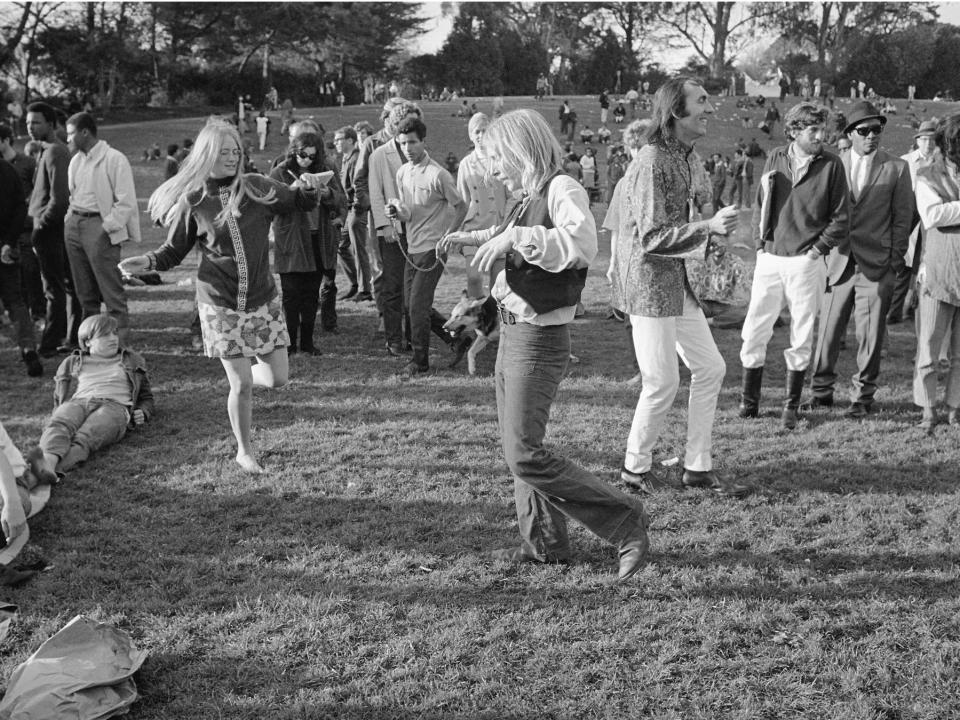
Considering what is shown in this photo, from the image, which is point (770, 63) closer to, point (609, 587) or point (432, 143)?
point (432, 143)

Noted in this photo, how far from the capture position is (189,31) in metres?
45.7

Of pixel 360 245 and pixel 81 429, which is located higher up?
pixel 360 245

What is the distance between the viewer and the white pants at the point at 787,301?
5.79 metres

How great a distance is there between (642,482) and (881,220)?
312cm

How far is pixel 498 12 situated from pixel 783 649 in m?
62.5

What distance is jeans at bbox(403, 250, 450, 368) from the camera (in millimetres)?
7250

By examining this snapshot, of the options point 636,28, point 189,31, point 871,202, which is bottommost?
point 871,202

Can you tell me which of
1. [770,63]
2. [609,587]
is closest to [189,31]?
[770,63]

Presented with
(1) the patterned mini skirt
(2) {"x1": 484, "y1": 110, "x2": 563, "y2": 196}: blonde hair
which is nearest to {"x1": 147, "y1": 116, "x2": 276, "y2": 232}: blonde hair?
(1) the patterned mini skirt

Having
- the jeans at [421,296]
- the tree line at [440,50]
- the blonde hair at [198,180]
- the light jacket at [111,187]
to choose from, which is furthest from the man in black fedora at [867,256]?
the tree line at [440,50]

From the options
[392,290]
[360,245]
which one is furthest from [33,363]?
[360,245]

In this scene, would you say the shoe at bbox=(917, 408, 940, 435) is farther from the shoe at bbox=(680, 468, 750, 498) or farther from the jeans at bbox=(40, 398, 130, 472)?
the jeans at bbox=(40, 398, 130, 472)

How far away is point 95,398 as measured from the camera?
5.73 metres

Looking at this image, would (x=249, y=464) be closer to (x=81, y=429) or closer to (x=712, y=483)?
(x=81, y=429)
